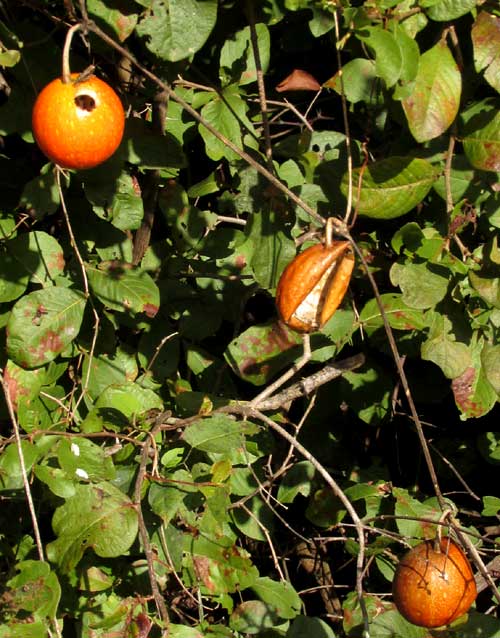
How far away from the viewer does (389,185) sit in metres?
1.36

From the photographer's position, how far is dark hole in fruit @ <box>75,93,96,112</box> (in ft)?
3.53

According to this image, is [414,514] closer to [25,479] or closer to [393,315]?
[393,315]

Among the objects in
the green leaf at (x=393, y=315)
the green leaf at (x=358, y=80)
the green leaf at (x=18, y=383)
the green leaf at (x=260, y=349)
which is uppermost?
the green leaf at (x=358, y=80)

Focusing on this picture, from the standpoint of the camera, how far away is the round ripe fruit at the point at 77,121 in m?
1.07

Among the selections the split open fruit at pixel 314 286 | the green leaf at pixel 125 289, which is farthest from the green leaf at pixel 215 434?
the split open fruit at pixel 314 286

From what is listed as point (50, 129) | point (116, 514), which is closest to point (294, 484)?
point (116, 514)

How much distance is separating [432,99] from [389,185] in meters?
0.15

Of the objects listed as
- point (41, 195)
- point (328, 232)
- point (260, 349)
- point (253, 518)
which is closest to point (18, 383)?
point (41, 195)

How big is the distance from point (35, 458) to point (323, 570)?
1.04 metres

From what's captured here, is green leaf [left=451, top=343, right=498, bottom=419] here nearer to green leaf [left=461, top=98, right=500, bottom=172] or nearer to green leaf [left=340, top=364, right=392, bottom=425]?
green leaf [left=340, top=364, right=392, bottom=425]

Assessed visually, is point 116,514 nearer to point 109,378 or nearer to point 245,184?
point 109,378

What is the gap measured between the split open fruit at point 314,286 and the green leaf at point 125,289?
48cm

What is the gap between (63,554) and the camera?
1.38 m

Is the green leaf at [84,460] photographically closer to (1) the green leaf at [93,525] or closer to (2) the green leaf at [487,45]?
(1) the green leaf at [93,525]
